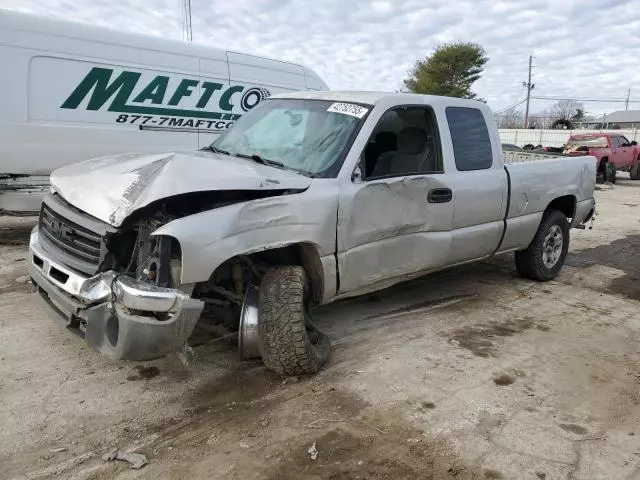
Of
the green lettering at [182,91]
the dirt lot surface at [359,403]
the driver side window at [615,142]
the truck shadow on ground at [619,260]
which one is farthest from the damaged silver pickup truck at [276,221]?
the driver side window at [615,142]

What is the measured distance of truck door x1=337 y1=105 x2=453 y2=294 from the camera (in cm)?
382

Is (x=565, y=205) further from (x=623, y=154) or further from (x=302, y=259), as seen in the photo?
(x=623, y=154)

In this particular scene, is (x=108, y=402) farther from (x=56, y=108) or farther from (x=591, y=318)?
(x=56, y=108)

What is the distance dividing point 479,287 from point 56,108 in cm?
538

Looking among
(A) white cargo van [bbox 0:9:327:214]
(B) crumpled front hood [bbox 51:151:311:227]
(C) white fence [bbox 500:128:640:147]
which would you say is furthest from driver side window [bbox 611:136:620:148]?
(B) crumpled front hood [bbox 51:151:311:227]

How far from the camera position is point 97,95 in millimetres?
6906

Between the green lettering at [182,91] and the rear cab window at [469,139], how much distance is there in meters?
4.31

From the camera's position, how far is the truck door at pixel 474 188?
4.70 metres

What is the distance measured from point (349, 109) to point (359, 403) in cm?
215

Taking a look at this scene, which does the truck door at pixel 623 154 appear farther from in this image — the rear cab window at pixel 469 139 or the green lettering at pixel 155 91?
the green lettering at pixel 155 91

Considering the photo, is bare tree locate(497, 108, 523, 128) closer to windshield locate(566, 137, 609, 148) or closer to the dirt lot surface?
windshield locate(566, 137, 609, 148)

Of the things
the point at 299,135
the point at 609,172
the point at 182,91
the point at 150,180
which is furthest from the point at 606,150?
the point at 150,180

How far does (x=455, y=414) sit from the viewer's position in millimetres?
3232

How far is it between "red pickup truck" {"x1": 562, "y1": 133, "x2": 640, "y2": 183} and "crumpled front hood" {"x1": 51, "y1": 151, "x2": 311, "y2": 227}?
1817 centimetres
